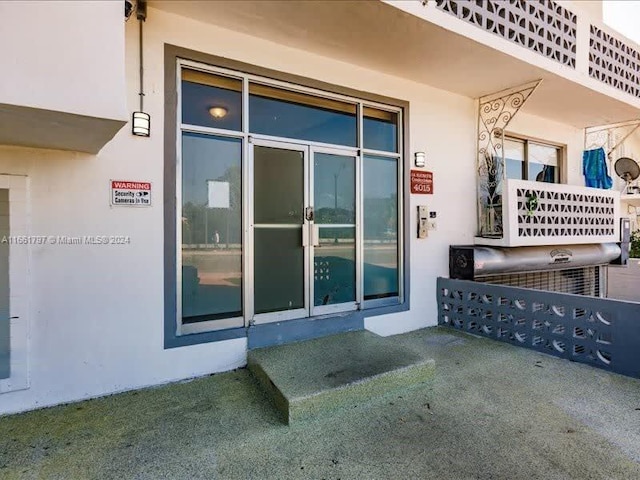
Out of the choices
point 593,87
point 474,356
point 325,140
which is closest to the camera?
point 474,356

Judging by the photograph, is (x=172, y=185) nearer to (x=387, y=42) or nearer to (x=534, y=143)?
(x=387, y=42)

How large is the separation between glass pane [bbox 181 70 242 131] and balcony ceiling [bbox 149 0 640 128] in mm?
472

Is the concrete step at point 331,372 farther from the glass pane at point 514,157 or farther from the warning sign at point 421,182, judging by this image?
the glass pane at point 514,157

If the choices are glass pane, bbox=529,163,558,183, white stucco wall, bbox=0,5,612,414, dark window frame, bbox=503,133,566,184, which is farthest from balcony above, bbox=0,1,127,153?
glass pane, bbox=529,163,558,183

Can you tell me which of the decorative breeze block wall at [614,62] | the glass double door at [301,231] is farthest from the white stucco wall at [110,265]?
the decorative breeze block wall at [614,62]

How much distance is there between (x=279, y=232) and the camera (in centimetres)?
369

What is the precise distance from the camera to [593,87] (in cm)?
454

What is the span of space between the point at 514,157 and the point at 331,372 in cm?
474

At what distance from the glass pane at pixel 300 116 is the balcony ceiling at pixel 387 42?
48 centimetres

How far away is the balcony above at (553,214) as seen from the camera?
14.8ft

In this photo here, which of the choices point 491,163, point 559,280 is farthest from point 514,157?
point 559,280

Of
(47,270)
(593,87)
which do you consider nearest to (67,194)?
(47,270)

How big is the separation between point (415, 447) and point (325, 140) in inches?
118

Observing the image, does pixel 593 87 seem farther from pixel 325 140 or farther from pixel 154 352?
pixel 154 352
